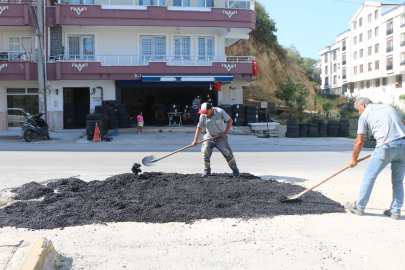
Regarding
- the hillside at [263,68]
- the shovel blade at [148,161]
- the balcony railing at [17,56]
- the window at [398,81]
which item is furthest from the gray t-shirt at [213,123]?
the window at [398,81]

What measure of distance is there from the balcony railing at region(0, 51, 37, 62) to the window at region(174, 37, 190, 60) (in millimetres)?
8887

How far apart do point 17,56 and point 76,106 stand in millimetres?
4932

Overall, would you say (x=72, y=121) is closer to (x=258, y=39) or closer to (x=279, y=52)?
(x=258, y=39)

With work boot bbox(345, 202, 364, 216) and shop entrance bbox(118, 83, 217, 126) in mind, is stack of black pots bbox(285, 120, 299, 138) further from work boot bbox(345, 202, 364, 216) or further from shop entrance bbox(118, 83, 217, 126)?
work boot bbox(345, 202, 364, 216)

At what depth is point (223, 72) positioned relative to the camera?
78.0 feet

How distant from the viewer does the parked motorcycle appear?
1641cm

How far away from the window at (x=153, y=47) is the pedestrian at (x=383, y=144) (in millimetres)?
20310

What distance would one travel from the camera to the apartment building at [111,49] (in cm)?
2219

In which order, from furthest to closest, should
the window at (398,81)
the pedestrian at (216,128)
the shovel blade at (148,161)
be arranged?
the window at (398,81) < the shovel blade at (148,161) < the pedestrian at (216,128)

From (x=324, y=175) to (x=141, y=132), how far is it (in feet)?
43.9

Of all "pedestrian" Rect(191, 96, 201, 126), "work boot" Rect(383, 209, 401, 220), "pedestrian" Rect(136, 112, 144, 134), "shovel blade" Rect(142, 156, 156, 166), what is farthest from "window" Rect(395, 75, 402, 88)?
"work boot" Rect(383, 209, 401, 220)

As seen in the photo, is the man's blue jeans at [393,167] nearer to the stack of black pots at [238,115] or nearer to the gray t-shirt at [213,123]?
the gray t-shirt at [213,123]

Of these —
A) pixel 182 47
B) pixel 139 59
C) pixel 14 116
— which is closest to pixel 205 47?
pixel 182 47

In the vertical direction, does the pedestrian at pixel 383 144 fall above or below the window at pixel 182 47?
below
